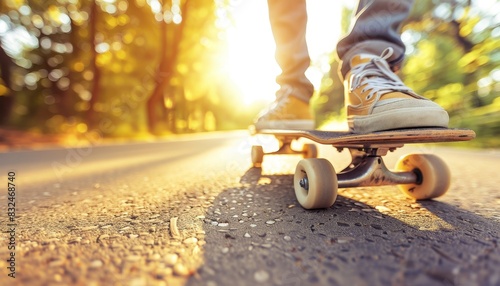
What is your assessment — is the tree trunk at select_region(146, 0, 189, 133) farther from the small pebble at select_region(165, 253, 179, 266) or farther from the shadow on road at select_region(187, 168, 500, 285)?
the small pebble at select_region(165, 253, 179, 266)

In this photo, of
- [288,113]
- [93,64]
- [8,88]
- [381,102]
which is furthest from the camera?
[93,64]

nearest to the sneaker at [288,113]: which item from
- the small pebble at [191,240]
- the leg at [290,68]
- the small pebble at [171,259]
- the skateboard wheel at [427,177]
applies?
the leg at [290,68]

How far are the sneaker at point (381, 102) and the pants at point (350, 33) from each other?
11 cm

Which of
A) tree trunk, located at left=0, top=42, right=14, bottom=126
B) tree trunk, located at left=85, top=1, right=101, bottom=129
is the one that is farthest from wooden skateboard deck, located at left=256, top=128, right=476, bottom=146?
tree trunk, located at left=0, top=42, right=14, bottom=126

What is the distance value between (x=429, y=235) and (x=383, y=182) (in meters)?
0.39

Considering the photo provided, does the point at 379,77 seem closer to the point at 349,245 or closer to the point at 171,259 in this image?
the point at 349,245

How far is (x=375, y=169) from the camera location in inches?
52.4

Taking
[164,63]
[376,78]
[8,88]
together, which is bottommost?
[376,78]

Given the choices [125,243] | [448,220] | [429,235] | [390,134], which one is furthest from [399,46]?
[125,243]

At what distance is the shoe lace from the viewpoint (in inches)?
52.7

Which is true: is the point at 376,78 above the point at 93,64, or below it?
below

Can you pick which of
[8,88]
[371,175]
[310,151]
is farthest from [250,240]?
[8,88]

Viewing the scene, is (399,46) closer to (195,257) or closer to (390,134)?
(390,134)

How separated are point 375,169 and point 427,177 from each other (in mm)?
307
